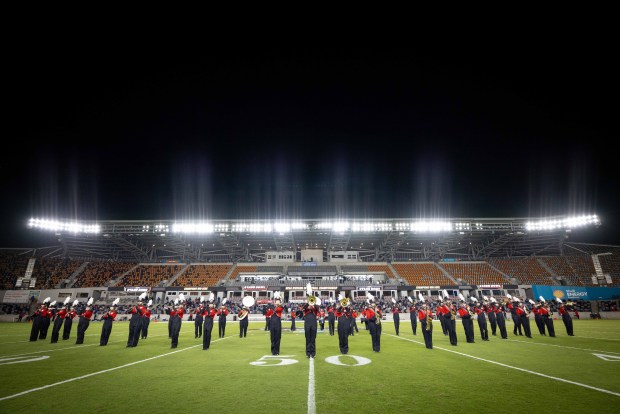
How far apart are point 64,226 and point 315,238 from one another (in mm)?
37817

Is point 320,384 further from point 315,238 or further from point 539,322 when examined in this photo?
point 315,238

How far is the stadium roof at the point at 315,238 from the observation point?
44969 mm

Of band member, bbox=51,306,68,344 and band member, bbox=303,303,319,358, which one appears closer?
band member, bbox=303,303,319,358

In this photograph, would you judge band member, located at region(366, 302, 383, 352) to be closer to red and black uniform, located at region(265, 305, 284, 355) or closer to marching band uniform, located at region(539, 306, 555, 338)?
red and black uniform, located at region(265, 305, 284, 355)

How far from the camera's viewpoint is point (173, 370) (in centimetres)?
797

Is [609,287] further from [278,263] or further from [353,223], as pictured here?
[278,263]

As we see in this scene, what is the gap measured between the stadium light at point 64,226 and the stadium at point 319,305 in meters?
0.19

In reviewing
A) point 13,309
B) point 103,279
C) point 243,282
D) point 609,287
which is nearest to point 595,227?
point 609,287

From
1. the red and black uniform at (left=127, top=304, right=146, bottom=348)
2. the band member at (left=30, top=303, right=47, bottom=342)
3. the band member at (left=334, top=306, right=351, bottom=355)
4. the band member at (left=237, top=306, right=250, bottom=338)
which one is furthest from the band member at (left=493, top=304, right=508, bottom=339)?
the band member at (left=30, top=303, right=47, bottom=342)

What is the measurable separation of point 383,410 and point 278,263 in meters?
51.6

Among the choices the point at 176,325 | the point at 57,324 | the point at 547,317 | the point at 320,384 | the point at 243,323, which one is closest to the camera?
the point at 320,384

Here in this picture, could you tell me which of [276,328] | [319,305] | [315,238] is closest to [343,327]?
[276,328]

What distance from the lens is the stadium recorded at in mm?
5758

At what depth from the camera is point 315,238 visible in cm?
5084
